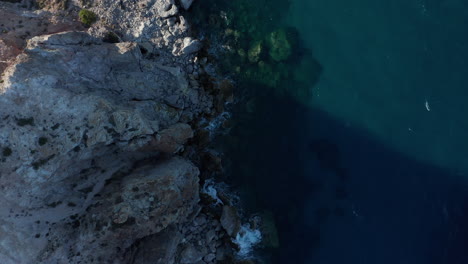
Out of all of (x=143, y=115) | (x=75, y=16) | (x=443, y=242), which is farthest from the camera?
(x=443, y=242)

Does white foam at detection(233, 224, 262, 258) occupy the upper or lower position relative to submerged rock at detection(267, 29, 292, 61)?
lower

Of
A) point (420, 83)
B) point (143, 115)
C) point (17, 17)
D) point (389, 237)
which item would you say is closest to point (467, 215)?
point (389, 237)

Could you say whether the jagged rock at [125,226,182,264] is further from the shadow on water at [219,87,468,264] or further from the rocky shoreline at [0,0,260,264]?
the shadow on water at [219,87,468,264]

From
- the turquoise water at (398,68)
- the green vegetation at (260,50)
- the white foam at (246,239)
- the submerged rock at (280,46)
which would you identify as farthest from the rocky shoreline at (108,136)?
the turquoise water at (398,68)

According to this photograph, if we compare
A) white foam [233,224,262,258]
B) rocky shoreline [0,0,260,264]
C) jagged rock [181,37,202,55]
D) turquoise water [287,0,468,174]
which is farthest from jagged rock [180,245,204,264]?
turquoise water [287,0,468,174]

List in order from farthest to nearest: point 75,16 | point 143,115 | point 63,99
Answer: point 75,16
point 143,115
point 63,99

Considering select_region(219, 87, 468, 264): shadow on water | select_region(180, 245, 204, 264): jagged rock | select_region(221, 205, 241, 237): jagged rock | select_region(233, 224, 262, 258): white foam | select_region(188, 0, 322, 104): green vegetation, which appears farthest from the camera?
select_region(188, 0, 322, 104): green vegetation

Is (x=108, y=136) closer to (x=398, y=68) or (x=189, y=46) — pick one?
(x=189, y=46)

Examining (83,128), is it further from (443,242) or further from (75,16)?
(443,242)
